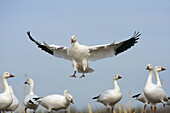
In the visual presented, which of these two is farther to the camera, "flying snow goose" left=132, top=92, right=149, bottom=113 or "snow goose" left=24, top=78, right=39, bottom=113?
"flying snow goose" left=132, top=92, right=149, bottom=113

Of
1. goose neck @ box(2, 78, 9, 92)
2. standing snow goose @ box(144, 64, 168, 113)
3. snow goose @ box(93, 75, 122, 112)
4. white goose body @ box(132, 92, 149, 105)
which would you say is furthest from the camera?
white goose body @ box(132, 92, 149, 105)

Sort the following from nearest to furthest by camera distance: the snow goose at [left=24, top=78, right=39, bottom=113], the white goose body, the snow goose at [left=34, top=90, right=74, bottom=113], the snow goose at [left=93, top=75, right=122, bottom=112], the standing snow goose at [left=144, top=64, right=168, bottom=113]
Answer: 1. the snow goose at [left=34, top=90, right=74, bottom=113]
2. the standing snow goose at [left=144, top=64, right=168, bottom=113]
3. the snow goose at [left=24, top=78, right=39, bottom=113]
4. the snow goose at [left=93, top=75, right=122, bottom=112]
5. the white goose body

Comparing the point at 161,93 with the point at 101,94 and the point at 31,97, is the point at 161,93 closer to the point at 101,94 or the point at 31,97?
the point at 101,94

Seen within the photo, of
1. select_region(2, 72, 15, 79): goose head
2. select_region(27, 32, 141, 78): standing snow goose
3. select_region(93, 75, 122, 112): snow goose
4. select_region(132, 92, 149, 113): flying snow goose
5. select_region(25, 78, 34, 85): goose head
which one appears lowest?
select_region(132, 92, 149, 113): flying snow goose

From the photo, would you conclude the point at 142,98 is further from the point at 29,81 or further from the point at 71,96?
the point at 29,81

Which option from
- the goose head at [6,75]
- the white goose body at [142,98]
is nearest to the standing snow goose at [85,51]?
the white goose body at [142,98]

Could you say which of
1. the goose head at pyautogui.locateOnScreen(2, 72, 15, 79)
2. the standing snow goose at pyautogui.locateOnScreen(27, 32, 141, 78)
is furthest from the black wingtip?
the goose head at pyautogui.locateOnScreen(2, 72, 15, 79)

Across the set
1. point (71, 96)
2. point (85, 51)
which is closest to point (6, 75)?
point (71, 96)

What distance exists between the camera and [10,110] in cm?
1302

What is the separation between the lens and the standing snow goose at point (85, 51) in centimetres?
1423

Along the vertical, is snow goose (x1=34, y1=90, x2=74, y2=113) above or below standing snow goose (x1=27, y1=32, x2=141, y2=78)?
below

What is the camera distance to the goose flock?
11.8 meters

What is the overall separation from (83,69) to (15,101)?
2.74 m

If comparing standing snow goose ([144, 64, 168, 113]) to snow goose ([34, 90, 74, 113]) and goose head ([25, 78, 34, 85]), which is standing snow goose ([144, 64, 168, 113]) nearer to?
snow goose ([34, 90, 74, 113])
